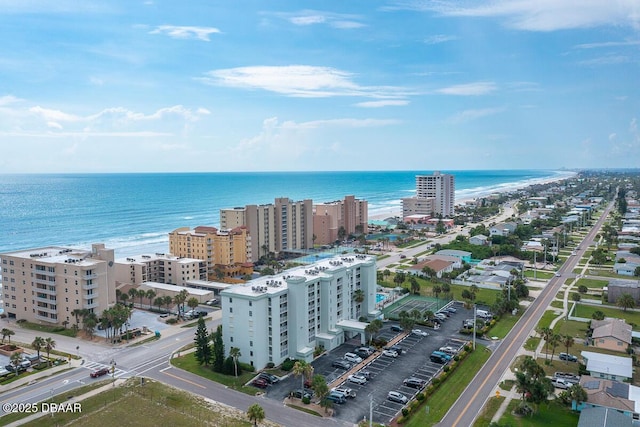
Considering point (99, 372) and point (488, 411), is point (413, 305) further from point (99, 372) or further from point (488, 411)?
point (99, 372)

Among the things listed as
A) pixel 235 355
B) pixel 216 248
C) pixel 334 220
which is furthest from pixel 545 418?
pixel 334 220

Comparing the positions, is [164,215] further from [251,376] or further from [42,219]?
[251,376]

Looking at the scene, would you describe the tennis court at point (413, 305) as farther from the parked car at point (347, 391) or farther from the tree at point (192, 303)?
the tree at point (192, 303)

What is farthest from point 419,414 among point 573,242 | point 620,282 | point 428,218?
point 428,218

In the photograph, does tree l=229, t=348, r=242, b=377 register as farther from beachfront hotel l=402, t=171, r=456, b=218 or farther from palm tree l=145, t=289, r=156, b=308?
beachfront hotel l=402, t=171, r=456, b=218

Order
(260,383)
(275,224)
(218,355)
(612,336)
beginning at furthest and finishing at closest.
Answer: (275,224)
(612,336)
(218,355)
(260,383)

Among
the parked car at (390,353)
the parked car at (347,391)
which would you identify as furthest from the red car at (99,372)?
the parked car at (390,353)
